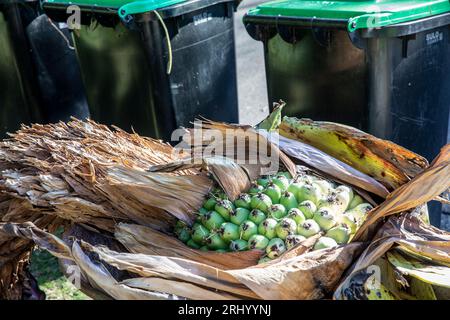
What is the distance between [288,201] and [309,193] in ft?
0.22

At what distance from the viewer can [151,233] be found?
1.83 m

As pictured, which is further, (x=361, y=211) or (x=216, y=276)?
(x=361, y=211)

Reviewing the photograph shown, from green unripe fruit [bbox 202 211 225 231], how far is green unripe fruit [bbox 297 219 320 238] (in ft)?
0.78

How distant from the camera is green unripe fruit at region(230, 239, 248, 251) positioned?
1733 mm

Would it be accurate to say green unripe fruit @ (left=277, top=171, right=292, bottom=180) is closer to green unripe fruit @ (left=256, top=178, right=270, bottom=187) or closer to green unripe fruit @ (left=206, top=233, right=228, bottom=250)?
green unripe fruit @ (left=256, top=178, right=270, bottom=187)

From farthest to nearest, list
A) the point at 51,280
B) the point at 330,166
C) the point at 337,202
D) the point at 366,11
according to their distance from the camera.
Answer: the point at 51,280
the point at 366,11
the point at 330,166
the point at 337,202

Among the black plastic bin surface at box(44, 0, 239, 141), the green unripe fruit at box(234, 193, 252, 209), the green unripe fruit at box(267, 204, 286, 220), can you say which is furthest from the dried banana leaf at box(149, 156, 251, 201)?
the black plastic bin surface at box(44, 0, 239, 141)

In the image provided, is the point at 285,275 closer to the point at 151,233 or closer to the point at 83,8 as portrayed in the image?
the point at 151,233

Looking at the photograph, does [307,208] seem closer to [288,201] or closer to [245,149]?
[288,201]

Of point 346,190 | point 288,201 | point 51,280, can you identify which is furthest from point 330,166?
point 51,280

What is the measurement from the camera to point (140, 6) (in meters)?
3.41

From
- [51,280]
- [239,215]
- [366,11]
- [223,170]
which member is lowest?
[51,280]

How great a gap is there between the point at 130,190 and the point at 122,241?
6.0 inches
